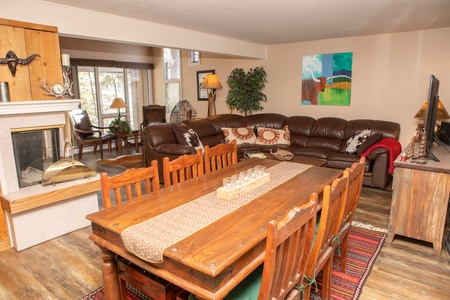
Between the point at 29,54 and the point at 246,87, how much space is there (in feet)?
13.3

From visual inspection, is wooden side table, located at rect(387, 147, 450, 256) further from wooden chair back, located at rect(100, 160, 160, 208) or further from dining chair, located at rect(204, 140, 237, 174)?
wooden chair back, located at rect(100, 160, 160, 208)

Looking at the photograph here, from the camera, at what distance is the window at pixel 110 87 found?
717 cm

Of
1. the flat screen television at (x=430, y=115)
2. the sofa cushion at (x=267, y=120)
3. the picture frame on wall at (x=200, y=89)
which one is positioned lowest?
the sofa cushion at (x=267, y=120)

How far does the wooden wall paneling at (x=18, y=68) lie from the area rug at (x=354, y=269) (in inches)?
78.6

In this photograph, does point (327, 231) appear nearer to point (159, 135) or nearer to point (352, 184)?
point (352, 184)

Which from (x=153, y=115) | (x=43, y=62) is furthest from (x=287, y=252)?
(x=153, y=115)

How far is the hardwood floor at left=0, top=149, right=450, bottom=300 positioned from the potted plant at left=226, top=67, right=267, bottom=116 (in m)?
3.97

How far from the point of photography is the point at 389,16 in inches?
146

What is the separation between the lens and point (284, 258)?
1.34m

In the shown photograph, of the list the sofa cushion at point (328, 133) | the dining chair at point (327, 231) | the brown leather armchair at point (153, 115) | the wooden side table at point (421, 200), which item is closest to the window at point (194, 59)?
the brown leather armchair at point (153, 115)

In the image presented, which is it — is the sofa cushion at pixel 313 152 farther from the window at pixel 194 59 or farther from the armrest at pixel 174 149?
the window at pixel 194 59

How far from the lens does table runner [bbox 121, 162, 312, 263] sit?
1.38 metres

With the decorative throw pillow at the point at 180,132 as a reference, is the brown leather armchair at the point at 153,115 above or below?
above

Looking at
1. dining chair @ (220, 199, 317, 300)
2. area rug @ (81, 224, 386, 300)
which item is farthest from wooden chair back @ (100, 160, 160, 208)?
dining chair @ (220, 199, 317, 300)
